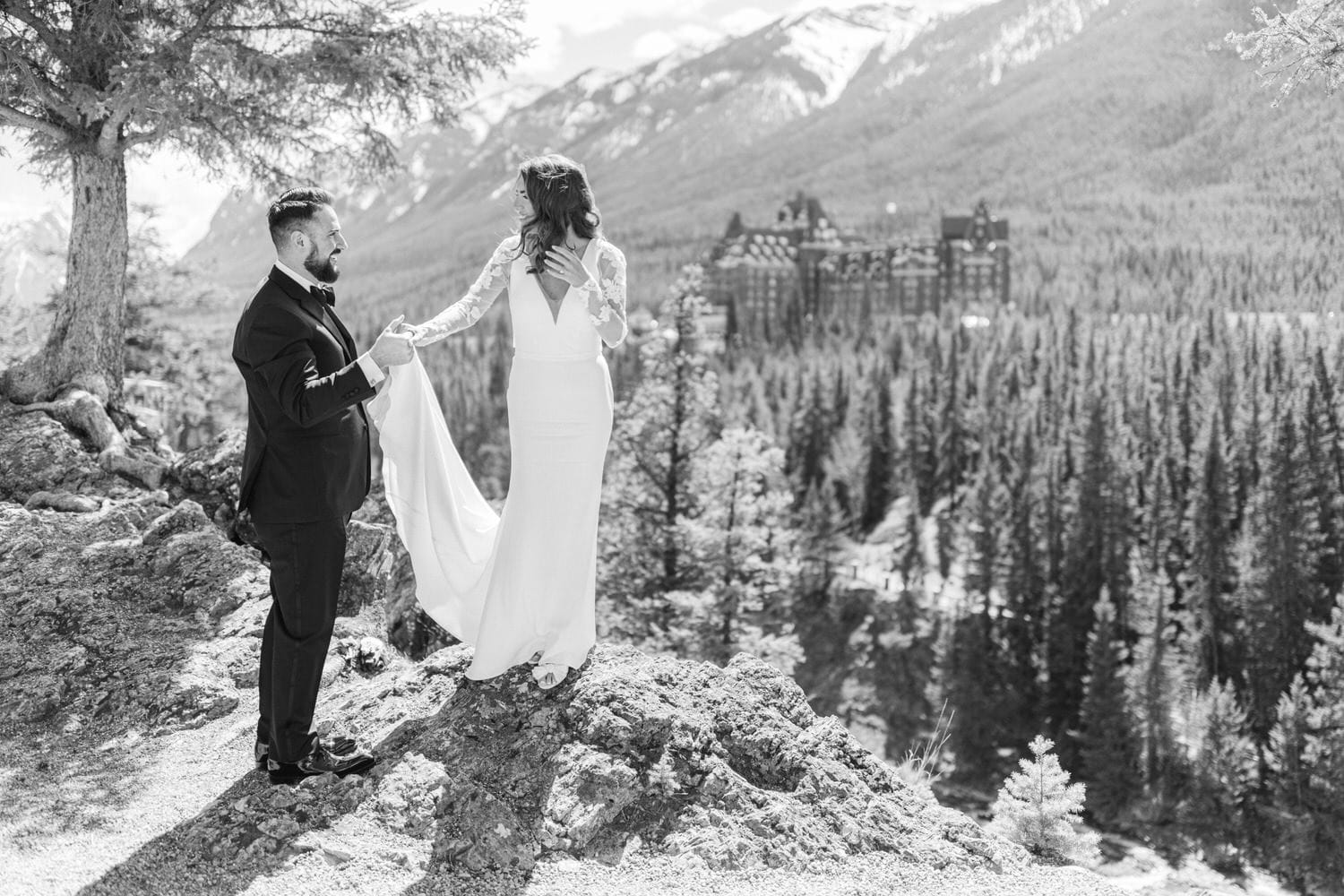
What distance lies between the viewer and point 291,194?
4.93 meters

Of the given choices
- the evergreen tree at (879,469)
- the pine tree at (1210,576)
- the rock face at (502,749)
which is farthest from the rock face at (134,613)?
the evergreen tree at (879,469)

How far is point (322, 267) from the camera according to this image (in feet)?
16.3

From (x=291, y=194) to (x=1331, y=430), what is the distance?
252ft

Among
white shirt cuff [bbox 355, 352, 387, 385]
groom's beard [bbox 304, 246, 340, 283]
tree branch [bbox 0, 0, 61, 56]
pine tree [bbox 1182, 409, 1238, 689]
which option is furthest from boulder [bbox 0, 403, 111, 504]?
pine tree [bbox 1182, 409, 1238, 689]

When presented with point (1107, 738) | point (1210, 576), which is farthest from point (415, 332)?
point (1210, 576)

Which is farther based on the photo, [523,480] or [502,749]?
[523,480]

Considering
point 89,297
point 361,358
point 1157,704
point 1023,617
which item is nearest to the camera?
point 361,358

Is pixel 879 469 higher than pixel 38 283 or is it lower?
lower

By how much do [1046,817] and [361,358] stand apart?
445 centimetres

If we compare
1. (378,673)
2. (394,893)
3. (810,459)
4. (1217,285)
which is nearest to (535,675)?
(394,893)

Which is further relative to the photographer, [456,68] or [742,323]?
[742,323]

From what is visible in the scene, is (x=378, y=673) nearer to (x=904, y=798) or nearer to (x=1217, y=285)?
(x=904, y=798)

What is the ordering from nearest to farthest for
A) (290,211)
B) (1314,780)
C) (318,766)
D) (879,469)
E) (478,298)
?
(290,211)
(318,766)
(478,298)
(1314,780)
(879,469)

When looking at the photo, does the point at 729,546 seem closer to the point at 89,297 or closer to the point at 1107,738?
the point at 89,297
